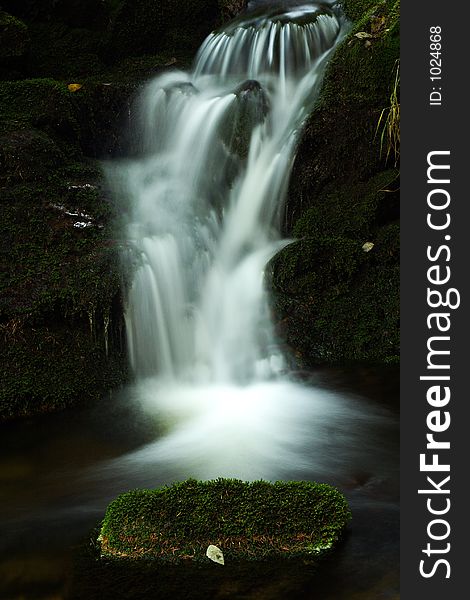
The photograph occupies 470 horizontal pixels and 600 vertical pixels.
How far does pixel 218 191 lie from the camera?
807 cm

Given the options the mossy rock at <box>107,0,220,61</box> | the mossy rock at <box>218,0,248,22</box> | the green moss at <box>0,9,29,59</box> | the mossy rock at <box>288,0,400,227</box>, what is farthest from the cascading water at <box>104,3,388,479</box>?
the green moss at <box>0,9,29,59</box>

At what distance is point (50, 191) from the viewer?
7191 mm

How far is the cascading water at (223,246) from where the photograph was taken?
5215 mm

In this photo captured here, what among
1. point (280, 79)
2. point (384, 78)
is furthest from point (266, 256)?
point (280, 79)

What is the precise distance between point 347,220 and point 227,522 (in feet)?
14.1

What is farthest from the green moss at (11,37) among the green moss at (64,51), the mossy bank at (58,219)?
the green moss at (64,51)

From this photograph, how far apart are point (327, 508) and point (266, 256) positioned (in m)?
3.99

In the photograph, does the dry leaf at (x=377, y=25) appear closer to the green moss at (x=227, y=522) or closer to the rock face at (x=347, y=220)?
the rock face at (x=347, y=220)

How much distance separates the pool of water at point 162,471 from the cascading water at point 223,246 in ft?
0.16

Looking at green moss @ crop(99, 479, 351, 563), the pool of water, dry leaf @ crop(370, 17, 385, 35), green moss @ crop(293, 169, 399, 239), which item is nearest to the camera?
the pool of water

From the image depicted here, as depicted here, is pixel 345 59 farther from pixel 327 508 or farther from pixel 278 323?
pixel 327 508

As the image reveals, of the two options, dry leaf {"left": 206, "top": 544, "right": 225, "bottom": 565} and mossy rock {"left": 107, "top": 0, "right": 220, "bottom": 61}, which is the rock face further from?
mossy rock {"left": 107, "top": 0, "right": 220, "bottom": 61}

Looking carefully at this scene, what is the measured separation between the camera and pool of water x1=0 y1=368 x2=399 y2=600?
3287 millimetres

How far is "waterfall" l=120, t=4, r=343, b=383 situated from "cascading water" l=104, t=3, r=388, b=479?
0.01 meters
